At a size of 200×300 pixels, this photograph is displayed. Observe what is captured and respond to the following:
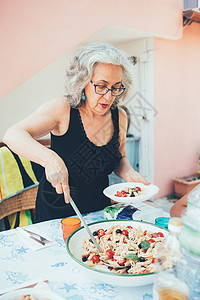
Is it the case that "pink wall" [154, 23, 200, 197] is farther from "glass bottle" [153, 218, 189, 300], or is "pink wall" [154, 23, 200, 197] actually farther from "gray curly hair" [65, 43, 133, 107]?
"glass bottle" [153, 218, 189, 300]

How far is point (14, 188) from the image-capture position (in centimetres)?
207

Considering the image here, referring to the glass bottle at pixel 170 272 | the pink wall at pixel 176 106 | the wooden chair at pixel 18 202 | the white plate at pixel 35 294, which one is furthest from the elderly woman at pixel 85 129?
the pink wall at pixel 176 106

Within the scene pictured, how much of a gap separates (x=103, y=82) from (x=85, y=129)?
0.30m

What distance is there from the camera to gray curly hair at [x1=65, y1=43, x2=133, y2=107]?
4.58ft

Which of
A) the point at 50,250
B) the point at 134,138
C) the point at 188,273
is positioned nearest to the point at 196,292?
the point at 188,273

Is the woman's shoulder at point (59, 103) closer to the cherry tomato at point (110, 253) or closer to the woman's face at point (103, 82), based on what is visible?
the woman's face at point (103, 82)

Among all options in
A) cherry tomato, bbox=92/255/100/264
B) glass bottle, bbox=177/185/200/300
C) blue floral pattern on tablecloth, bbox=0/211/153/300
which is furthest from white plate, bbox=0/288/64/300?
glass bottle, bbox=177/185/200/300

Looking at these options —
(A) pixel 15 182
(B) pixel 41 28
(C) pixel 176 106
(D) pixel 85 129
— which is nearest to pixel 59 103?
(D) pixel 85 129

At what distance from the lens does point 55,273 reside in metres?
0.91

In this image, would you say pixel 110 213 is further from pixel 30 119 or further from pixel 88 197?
pixel 30 119

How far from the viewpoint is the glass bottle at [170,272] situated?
0.60 m

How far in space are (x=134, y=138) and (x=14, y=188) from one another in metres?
2.46

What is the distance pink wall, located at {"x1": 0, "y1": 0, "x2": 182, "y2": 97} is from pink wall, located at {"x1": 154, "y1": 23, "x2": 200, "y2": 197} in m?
1.22

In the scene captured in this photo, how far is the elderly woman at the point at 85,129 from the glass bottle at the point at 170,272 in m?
0.75
